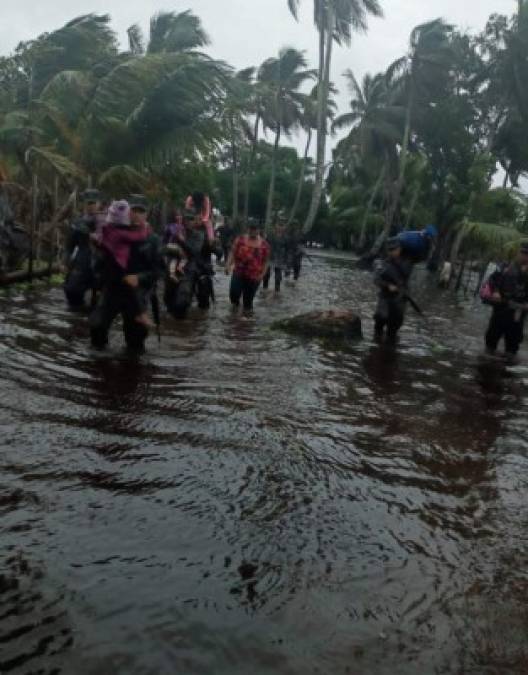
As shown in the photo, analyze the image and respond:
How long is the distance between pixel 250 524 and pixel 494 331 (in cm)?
703

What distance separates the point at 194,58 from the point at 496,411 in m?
11.1

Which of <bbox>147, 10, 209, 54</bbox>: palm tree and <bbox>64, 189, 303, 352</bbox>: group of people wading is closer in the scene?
<bbox>64, 189, 303, 352</bbox>: group of people wading

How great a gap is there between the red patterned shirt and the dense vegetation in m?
3.80

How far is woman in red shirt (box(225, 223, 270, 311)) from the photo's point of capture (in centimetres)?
1032

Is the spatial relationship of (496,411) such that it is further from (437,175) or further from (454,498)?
(437,175)

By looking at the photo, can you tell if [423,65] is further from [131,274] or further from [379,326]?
[131,274]

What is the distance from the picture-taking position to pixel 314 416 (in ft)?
15.7

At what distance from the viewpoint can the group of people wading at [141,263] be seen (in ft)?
20.1

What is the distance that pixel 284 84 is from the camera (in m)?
39.3

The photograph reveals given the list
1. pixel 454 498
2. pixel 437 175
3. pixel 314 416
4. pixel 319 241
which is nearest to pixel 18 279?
pixel 314 416

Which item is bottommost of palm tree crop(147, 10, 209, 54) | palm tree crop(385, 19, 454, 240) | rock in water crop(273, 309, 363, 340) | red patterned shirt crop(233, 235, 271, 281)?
rock in water crop(273, 309, 363, 340)

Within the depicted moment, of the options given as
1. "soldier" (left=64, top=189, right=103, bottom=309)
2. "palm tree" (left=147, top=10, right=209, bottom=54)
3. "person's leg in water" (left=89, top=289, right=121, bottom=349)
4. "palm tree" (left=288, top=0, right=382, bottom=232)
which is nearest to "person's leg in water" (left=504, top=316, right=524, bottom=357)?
"person's leg in water" (left=89, top=289, right=121, bottom=349)

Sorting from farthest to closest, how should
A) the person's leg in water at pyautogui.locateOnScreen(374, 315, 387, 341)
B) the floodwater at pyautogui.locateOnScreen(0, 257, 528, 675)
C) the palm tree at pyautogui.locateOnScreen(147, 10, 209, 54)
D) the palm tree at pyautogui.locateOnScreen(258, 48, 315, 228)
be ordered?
1. the palm tree at pyautogui.locateOnScreen(258, 48, 315, 228)
2. the palm tree at pyautogui.locateOnScreen(147, 10, 209, 54)
3. the person's leg in water at pyautogui.locateOnScreen(374, 315, 387, 341)
4. the floodwater at pyautogui.locateOnScreen(0, 257, 528, 675)

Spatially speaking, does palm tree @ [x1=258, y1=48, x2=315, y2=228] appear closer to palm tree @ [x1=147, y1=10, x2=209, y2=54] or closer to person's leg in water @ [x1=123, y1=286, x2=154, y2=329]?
palm tree @ [x1=147, y1=10, x2=209, y2=54]
